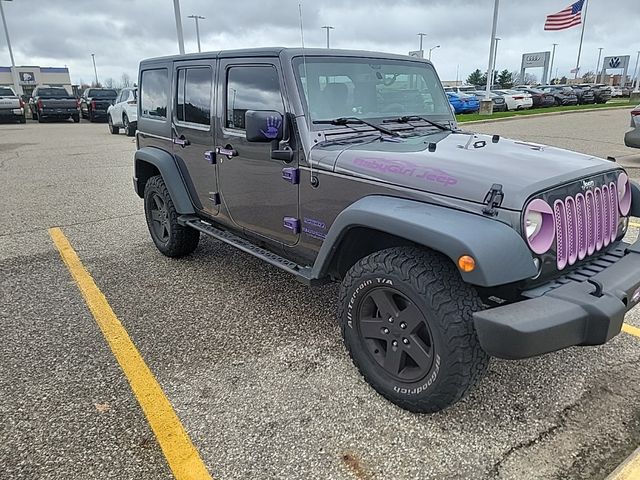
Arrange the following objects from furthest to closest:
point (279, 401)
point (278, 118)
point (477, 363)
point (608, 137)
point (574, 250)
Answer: point (608, 137) < point (278, 118) < point (279, 401) < point (574, 250) < point (477, 363)

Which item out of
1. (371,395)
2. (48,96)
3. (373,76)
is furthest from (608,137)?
(48,96)

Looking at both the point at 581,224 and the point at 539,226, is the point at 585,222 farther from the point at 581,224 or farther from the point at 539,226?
the point at 539,226

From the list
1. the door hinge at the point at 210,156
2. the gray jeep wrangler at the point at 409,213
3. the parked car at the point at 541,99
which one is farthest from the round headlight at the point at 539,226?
the parked car at the point at 541,99

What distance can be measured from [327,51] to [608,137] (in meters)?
13.0

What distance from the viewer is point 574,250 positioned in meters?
2.51

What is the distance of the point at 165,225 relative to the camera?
4875mm

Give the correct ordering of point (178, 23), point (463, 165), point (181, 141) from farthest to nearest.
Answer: point (178, 23), point (181, 141), point (463, 165)

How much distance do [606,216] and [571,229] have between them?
0.42 metres

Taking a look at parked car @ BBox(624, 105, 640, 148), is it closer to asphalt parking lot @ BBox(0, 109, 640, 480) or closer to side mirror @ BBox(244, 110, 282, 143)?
asphalt parking lot @ BBox(0, 109, 640, 480)

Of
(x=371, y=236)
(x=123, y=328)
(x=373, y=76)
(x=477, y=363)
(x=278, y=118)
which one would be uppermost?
(x=373, y=76)

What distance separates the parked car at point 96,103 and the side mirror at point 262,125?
23.3m

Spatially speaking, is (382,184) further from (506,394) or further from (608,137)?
(608,137)

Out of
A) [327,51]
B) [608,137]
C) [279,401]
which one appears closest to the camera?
[279,401]

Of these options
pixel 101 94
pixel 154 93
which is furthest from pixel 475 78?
pixel 154 93
